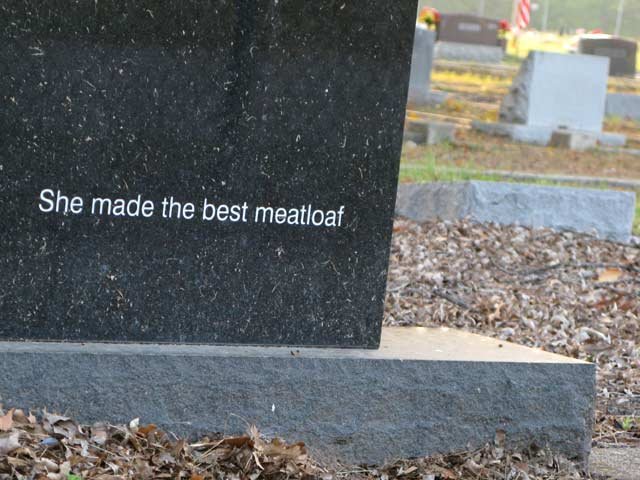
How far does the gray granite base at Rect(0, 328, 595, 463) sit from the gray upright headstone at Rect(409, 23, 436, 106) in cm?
1662

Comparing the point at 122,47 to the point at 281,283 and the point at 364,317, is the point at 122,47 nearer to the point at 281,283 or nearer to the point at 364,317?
the point at 281,283

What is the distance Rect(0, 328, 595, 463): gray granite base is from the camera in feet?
10.9

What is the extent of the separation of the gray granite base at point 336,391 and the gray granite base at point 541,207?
4.09m

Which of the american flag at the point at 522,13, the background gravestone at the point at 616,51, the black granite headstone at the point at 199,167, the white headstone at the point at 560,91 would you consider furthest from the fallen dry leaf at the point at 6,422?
the american flag at the point at 522,13

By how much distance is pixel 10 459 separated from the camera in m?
2.96

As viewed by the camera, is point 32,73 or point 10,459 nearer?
point 10,459

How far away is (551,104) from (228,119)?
14.3 meters

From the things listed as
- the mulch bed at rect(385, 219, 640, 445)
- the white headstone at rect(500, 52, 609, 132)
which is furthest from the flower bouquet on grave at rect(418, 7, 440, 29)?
the mulch bed at rect(385, 219, 640, 445)

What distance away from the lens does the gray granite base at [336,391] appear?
333 cm

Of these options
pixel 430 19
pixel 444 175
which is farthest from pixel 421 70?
pixel 430 19

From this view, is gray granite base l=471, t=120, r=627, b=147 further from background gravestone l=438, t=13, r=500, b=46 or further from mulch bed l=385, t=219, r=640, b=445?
background gravestone l=438, t=13, r=500, b=46

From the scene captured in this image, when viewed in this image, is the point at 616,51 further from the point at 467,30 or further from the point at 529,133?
the point at 529,133

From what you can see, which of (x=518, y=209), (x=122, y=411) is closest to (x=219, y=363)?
(x=122, y=411)

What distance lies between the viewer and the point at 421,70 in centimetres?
2056
